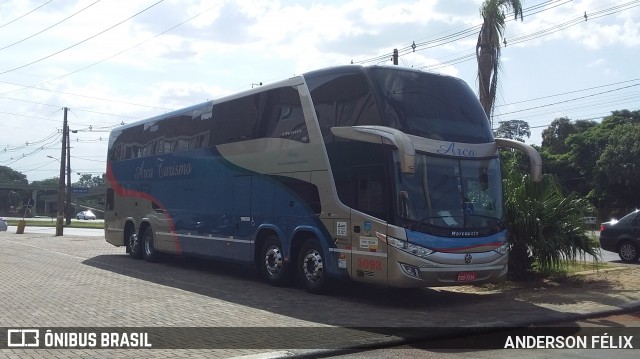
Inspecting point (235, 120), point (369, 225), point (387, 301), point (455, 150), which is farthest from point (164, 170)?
point (455, 150)

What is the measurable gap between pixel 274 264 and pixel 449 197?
4.28 m

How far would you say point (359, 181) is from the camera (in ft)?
37.6

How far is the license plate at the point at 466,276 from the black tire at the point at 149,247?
10465 mm

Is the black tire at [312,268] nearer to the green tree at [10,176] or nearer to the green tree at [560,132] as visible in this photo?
the green tree at [560,132]

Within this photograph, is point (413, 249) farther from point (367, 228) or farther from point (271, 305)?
point (271, 305)

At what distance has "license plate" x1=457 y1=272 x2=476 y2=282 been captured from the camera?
10945 mm

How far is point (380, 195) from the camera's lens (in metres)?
11.0

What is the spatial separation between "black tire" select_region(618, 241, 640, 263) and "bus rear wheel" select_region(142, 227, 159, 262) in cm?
1333

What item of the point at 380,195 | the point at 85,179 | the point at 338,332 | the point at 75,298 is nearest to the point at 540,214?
the point at 380,195

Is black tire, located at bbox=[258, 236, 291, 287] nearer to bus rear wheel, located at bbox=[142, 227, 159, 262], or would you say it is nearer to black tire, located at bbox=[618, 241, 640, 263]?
bus rear wheel, located at bbox=[142, 227, 159, 262]

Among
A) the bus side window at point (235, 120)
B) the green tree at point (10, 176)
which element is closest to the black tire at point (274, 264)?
the bus side window at point (235, 120)

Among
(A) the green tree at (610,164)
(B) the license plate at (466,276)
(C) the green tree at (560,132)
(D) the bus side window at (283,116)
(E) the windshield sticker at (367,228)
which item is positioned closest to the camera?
(B) the license plate at (466,276)

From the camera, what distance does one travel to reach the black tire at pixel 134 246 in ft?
64.7

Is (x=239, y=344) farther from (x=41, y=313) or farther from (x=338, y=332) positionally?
(x=41, y=313)
